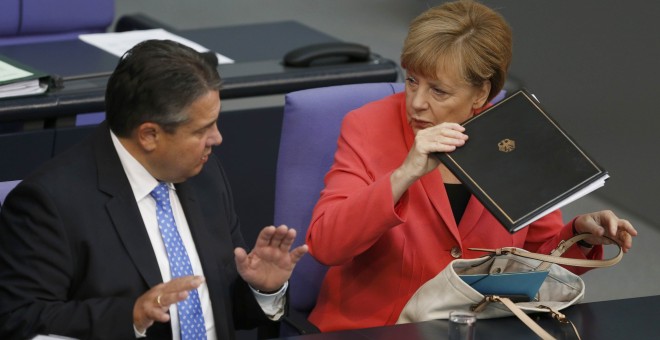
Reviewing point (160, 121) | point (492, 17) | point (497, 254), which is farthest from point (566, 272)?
point (160, 121)

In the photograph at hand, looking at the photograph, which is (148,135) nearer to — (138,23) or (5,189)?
(5,189)

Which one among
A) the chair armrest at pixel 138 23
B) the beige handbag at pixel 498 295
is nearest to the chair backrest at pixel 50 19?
the chair armrest at pixel 138 23

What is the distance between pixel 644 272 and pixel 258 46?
6.37 feet

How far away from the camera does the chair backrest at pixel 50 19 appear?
4855 millimetres

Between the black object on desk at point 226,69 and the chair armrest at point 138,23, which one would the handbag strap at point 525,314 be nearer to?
the black object on desk at point 226,69

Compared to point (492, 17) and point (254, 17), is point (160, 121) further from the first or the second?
point (254, 17)

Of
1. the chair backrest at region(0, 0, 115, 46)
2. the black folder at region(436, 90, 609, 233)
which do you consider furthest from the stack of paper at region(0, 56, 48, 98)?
the black folder at region(436, 90, 609, 233)

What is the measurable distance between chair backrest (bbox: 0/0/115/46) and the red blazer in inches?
95.2

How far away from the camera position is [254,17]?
855 cm

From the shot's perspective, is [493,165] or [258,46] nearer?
[493,165]

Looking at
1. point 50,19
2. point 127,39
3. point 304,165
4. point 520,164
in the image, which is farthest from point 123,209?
point 50,19

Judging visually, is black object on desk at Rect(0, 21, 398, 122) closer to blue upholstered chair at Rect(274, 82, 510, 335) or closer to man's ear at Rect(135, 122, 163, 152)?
blue upholstered chair at Rect(274, 82, 510, 335)

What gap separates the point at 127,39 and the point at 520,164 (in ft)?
7.17

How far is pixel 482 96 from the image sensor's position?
291 centimetres
